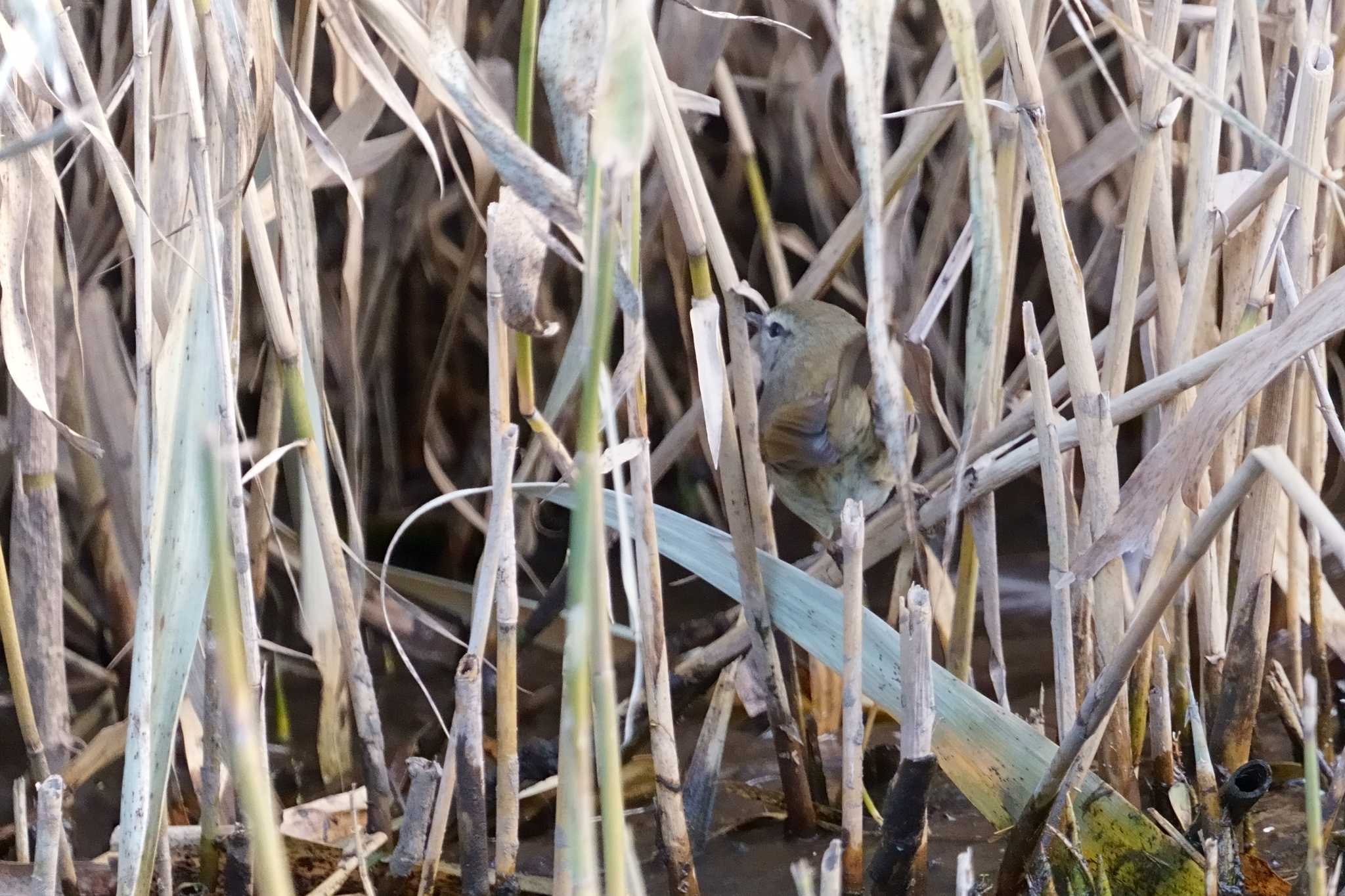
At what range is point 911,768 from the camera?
1.04m

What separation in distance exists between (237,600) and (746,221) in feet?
4.43

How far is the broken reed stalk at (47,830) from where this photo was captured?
90cm

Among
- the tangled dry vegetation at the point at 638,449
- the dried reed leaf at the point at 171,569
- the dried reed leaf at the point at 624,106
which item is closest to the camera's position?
the dried reed leaf at the point at 624,106

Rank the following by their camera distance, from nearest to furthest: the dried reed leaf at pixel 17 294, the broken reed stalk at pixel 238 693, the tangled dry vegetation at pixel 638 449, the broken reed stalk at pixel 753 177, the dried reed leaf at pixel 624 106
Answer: the broken reed stalk at pixel 238 693 → the dried reed leaf at pixel 624 106 → the tangled dry vegetation at pixel 638 449 → the dried reed leaf at pixel 17 294 → the broken reed stalk at pixel 753 177

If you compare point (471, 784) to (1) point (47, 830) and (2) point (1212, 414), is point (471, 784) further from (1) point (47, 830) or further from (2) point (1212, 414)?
(2) point (1212, 414)

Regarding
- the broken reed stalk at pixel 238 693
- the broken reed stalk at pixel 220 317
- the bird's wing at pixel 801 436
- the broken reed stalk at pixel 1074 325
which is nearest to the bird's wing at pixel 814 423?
the bird's wing at pixel 801 436

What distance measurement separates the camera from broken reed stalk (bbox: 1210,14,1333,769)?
1093 millimetres

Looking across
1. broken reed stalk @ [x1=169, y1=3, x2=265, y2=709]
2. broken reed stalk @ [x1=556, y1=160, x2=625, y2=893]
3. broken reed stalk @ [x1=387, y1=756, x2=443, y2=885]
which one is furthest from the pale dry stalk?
broken reed stalk @ [x1=556, y1=160, x2=625, y2=893]

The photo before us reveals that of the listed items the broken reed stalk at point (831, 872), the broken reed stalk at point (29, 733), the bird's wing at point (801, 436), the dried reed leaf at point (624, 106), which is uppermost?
the dried reed leaf at point (624, 106)

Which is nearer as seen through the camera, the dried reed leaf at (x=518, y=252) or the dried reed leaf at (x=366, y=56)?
the dried reed leaf at (x=518, y=252)

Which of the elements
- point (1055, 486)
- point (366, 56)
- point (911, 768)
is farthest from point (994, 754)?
point (366, 56)

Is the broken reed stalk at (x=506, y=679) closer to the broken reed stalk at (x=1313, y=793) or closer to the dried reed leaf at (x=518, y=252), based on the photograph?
the dried reed leaf at (x=518, y=252)

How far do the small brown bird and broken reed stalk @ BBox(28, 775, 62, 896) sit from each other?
0.82 metres

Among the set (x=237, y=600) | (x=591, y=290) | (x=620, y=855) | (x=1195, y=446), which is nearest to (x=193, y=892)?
(x=237, y=600)
